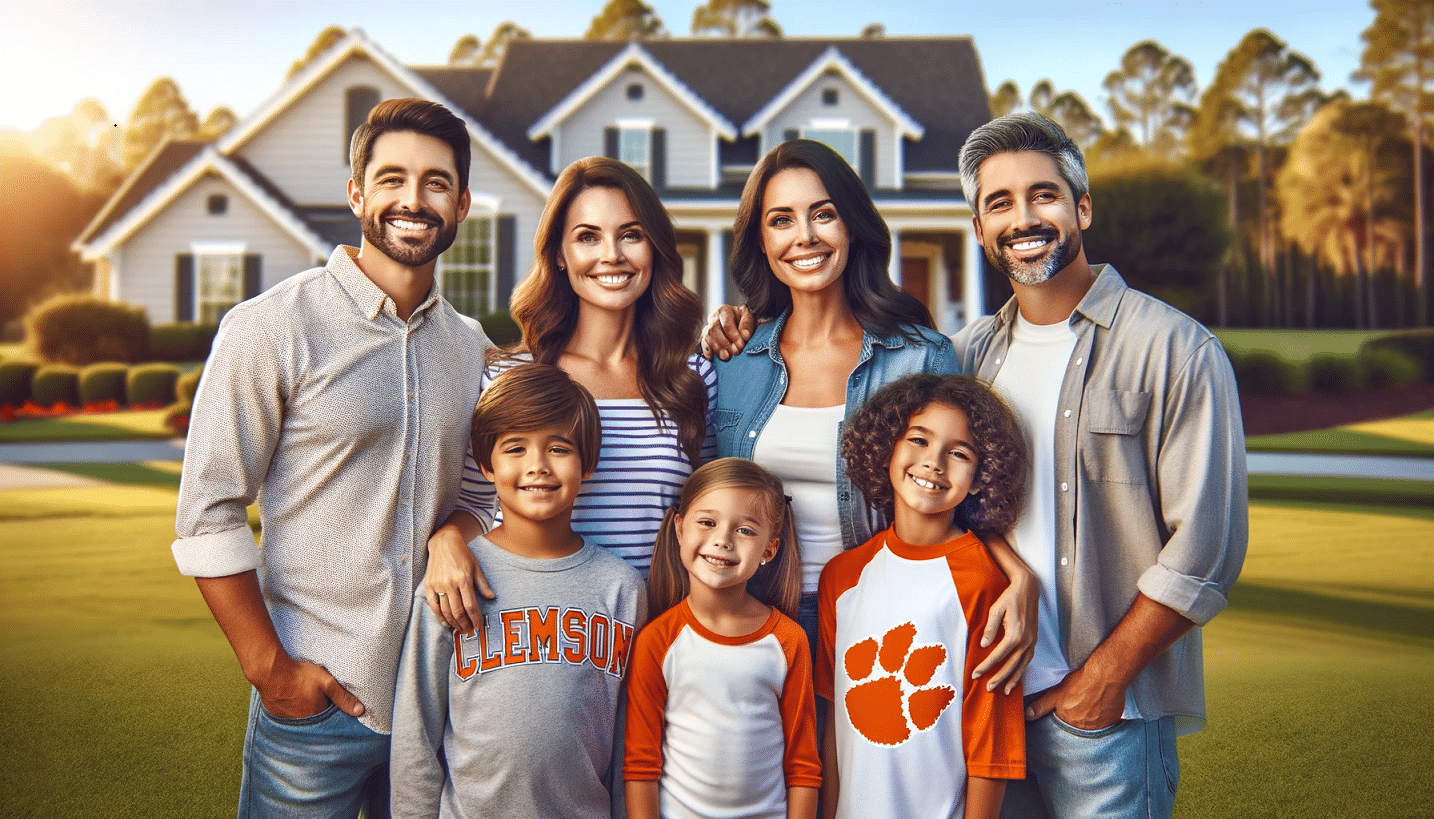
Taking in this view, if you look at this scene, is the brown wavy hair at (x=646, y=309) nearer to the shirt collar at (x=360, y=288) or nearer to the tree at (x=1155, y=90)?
the shirt collar at (x=360, y=288)

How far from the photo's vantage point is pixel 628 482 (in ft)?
9.04

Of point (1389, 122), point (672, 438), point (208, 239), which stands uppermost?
point (1389, 122)

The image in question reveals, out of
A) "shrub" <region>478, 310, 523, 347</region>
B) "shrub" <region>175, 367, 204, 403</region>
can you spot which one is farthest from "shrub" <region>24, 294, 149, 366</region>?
"shrub" <region>478, 310, 523, 347</region>

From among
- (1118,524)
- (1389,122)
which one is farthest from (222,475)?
(1389,122)

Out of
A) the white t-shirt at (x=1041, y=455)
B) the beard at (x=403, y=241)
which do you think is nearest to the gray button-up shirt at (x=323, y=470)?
the beard at (x=403, y=241)

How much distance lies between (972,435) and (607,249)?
118cm

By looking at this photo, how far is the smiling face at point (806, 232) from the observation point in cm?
298

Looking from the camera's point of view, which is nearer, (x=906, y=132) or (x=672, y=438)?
(x=672, y=438)

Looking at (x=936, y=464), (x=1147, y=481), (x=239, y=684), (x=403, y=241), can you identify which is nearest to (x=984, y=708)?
(x=936, y=464)

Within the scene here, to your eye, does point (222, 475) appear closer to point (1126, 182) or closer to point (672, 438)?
point (672, 438)

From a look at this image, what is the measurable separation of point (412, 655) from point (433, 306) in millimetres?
963

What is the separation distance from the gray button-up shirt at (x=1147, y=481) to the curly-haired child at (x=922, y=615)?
0.18 meters

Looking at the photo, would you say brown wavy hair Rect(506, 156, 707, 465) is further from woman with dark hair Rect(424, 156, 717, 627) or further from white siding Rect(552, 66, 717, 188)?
white siding Rect(552, 66, 717, 188)

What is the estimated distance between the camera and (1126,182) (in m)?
21.7
